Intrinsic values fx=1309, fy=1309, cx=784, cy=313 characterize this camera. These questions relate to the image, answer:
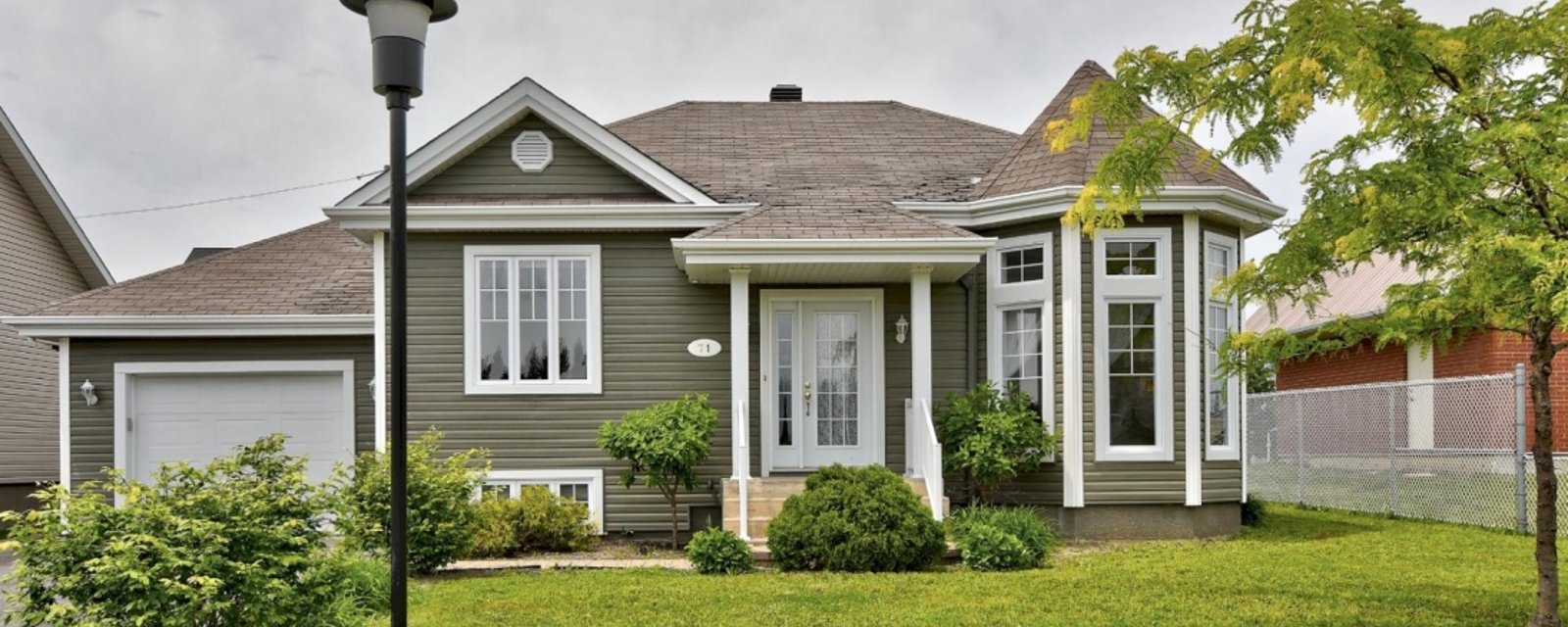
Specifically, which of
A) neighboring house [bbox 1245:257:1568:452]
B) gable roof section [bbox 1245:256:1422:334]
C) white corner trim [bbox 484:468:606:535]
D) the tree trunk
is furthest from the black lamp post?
gable roof section [bbox 1245:256:1422:334]

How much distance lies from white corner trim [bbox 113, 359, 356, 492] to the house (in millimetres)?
1864

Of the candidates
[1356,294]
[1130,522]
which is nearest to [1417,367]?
[1356,294]

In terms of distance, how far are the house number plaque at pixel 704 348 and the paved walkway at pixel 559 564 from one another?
2.52 metres

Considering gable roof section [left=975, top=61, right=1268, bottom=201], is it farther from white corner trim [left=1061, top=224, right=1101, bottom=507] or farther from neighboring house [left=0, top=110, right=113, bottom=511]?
neighboring house [left=0, top=110, right=113, bottom=511]

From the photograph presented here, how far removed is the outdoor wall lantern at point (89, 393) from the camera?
14.8m

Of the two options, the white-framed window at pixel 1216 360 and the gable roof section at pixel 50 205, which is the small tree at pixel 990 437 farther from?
the gable roof section at pixel 50 205

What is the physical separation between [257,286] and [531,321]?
4.29 meters

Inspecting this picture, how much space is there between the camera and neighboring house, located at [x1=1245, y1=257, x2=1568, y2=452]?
14570mm

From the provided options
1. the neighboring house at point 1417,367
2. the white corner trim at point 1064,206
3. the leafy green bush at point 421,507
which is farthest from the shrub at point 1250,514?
the leafy green bush at point 421,507

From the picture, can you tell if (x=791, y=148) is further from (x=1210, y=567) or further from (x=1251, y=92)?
(x=1251, y=92)

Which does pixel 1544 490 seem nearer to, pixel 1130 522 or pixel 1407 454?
pixel 1130 522

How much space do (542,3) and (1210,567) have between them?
6881 millimetres

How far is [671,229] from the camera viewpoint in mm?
13406

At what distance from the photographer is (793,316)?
13555mm
